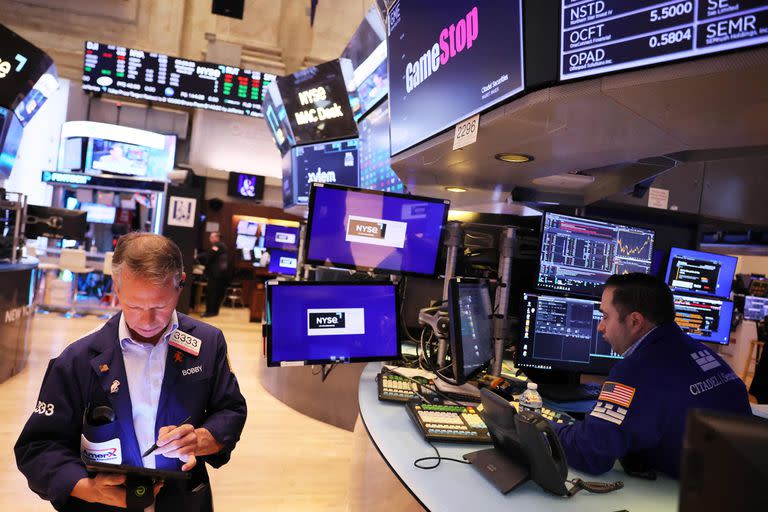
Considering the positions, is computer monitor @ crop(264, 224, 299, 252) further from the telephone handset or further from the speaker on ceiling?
the telephone handset

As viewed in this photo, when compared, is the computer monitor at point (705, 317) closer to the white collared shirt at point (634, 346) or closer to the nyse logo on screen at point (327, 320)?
the white collared shirt at point (634, 346)

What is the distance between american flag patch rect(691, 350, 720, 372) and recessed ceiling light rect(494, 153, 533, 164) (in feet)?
3.30

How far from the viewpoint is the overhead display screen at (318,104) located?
5.34 metres

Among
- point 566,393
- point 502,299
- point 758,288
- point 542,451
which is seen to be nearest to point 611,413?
point 542,451

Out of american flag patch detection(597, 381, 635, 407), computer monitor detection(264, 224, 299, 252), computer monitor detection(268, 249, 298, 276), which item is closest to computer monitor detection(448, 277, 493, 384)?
american flag patch detection(597, 381, 635, 407)

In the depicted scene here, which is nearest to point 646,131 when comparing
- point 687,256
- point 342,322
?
point 342,322

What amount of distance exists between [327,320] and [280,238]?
630 cm

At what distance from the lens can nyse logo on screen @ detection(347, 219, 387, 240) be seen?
2.58 meters

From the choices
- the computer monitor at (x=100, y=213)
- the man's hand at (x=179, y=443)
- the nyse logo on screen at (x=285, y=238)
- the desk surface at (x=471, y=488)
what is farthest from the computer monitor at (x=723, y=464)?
the computer monitor at (x=100, y=213)

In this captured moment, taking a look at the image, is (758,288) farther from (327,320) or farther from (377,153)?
(327,320)

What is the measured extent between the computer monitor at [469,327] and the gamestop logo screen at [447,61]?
667mm

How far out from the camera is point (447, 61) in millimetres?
2086

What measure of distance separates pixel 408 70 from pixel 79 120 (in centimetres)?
1045

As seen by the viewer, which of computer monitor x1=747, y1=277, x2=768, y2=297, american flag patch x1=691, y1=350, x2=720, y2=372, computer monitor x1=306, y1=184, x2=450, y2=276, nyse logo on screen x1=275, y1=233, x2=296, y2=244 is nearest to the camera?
american flag patch x1=691, y1=350, x2=720, y2=372
